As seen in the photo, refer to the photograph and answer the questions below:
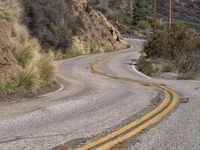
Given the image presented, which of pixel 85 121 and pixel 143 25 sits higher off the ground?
pixel 85 121

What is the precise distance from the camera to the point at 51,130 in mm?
8367

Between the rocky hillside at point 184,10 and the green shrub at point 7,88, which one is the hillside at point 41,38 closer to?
the green shrub at point 7,88

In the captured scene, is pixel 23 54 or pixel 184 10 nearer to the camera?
pixel 23 54

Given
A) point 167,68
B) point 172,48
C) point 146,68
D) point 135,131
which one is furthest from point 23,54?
point 172,48

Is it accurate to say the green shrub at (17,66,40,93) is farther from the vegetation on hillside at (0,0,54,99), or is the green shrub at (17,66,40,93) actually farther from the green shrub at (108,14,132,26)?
the green shrub at (108,14,132,26)

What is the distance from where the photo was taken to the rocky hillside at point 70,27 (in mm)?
37375

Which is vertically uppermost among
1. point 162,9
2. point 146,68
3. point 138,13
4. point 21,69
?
point 162,9

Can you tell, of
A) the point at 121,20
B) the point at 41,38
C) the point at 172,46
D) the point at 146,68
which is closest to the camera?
the point at 146,68

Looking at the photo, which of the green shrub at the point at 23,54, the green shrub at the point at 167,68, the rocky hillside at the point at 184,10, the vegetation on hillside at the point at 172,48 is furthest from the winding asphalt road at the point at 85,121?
the rocky hillside at the point at 184,10

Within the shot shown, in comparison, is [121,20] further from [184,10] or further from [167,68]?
[167,68]

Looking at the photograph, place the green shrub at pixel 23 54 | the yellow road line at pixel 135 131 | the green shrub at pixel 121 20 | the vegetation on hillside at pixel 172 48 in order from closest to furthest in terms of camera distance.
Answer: the yellow road line at pixel 135 131 → the green shrub at pixel 23 54 → the vegetation on hillside at pixel 172 48 → the green shrub at pixel 121 20

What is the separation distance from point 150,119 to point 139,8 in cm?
8190

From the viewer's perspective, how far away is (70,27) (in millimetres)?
46156

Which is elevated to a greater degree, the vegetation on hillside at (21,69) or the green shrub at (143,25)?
the vegetation on hillside at (21,69)
